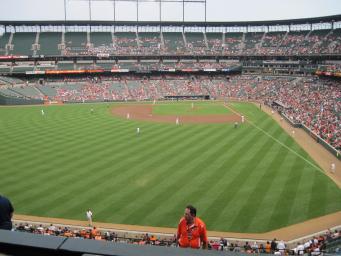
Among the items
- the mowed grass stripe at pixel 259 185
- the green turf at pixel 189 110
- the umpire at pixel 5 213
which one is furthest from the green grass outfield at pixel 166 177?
the umpire at pixel 5 213

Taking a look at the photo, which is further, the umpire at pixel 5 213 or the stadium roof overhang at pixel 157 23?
the stadium roof overhang at pixel 157 23

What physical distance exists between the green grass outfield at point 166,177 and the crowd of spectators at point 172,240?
1.75 m

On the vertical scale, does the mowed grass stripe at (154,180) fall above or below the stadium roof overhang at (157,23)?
below

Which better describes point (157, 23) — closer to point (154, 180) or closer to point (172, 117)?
point (172, 117)

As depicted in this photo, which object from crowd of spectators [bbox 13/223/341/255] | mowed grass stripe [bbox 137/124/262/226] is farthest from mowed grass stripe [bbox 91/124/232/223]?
crowd of spectators [bbox 13/223/341/255]

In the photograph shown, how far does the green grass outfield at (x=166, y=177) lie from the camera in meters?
21.0

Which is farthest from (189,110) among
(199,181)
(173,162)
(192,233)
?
(192,233)

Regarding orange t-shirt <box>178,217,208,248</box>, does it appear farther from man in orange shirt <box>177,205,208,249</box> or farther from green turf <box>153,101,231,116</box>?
green turf <box>153,101,231,116</box>

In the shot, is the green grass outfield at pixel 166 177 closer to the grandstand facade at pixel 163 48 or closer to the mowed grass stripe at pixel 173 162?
the mowed grass stripe at pixel 173 162


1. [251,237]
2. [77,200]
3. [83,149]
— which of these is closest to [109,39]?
[83,149]

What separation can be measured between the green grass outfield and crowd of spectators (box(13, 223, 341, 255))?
1747mm

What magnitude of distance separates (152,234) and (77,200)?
6.59m

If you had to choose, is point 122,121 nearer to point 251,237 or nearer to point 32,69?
point 251,237

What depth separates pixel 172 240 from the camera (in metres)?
17.1
